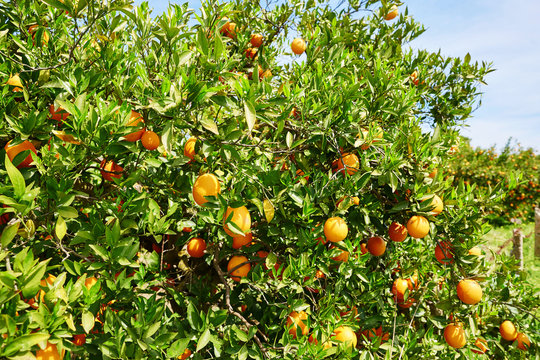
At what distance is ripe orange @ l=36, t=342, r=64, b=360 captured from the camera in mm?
1071

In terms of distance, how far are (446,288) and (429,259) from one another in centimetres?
21

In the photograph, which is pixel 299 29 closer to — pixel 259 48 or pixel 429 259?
pixel 259 48

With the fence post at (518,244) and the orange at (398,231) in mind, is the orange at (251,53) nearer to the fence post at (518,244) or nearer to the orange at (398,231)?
the orange at (398,231)

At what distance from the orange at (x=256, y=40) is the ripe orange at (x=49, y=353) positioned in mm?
2394

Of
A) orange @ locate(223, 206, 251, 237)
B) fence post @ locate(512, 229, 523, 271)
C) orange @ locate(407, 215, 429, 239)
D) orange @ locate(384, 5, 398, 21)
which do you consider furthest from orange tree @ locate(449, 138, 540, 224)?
orange @ locate(223, 206, 251, 237)

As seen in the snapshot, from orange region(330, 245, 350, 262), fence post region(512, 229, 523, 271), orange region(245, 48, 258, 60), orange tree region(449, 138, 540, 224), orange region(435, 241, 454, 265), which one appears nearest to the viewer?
orange region(330, 245, 350, 262)

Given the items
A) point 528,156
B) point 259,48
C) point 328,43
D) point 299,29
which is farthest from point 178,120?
point 528,156

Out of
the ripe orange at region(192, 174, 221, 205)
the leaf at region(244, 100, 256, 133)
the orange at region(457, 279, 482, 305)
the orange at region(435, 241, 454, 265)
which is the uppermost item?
the leaf at region(244, 100, 256, 133)

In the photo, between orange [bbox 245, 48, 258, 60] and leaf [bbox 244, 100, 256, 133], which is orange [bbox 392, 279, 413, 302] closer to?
leaf [bbox 244, 100, 256, 133]

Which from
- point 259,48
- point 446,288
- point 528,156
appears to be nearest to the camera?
point 446,288

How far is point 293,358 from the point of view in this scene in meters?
1.38

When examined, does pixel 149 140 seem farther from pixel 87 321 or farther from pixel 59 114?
pixel 87 321

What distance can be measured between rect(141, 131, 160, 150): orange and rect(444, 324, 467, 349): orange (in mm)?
1860

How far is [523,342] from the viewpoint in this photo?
231cm
